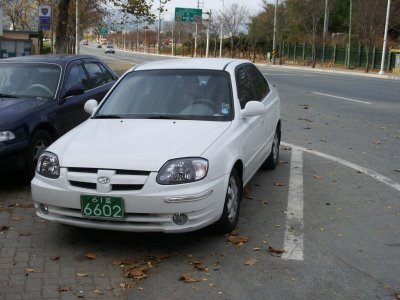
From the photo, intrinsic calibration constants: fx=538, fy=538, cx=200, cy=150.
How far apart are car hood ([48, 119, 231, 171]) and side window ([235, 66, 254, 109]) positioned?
659 mm

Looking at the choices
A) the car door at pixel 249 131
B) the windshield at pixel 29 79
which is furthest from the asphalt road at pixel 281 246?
the windshield at pixel 29 79

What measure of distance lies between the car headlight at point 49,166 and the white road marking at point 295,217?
2.05 metres

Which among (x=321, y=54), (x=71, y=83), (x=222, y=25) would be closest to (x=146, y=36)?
(x=222, y=25)

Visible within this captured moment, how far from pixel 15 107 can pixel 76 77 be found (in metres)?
1.50

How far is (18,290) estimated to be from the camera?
12.7 feet

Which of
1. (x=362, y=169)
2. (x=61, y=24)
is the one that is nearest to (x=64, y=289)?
(x=362, y=169)

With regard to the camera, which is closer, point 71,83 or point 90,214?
point 90,214

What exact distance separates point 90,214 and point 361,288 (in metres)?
2.17

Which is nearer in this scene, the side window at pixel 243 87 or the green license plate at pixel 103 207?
the green license plate at pixel 103 207

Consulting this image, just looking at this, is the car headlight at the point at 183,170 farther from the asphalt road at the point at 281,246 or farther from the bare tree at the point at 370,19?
the bare tree at the point at 370,19

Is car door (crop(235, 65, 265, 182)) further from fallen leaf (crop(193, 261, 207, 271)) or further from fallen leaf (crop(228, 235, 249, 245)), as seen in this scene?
fallen leaf (crop(193, 261, 207, 271))

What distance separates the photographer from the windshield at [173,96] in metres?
5.48

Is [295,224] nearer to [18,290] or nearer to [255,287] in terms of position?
[255,287]

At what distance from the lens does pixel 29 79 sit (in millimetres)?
7441
